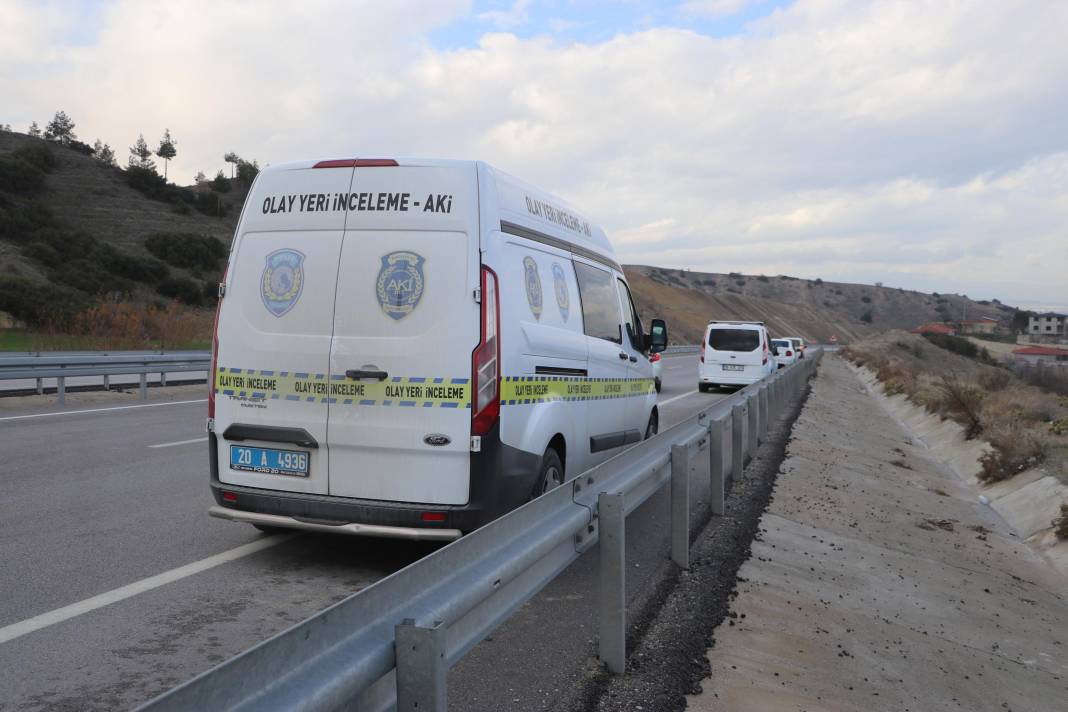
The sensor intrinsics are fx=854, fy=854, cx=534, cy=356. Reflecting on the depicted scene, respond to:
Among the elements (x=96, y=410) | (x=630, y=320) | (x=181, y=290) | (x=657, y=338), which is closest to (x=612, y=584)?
(x=630, y=320)

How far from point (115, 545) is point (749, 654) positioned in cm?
411

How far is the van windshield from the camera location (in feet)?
78.4

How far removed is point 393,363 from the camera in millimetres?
4832

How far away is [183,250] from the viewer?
192 ft

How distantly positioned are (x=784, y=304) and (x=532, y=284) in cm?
15555

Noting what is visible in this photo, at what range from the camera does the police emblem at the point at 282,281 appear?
512 cm

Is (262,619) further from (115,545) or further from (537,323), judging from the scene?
(537,323)

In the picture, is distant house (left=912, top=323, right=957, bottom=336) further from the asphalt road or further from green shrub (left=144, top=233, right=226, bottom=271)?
the asphalt road

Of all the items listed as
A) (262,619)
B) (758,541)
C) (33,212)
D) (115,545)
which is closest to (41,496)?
(115,545)

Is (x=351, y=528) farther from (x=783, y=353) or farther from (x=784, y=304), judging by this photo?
(x=784, y=304)

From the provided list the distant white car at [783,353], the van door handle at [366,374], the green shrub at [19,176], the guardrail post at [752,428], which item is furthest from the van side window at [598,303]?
the green shrub at [19,176]

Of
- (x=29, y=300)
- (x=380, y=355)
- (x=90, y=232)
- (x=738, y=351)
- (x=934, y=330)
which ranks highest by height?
(x=90, y=232)

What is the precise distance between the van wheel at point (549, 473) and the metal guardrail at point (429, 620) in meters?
0.67

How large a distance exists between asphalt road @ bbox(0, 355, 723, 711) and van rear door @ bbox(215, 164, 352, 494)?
661 millimetres
